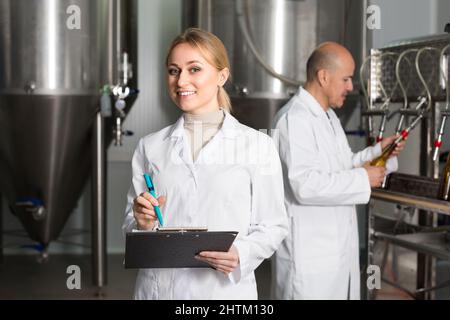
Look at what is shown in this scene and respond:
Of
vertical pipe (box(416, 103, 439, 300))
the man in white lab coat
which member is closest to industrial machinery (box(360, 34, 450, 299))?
vertical pipe (box(416, 103, 439, 300))

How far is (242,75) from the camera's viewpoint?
6.93 ft

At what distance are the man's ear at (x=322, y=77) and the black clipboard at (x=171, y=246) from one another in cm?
68

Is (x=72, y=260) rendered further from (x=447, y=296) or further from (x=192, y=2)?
(x=447, y=296)

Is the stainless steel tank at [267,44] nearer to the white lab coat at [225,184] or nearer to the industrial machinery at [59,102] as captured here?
the industrial machinery at [59,102]

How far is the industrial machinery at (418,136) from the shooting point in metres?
1.68

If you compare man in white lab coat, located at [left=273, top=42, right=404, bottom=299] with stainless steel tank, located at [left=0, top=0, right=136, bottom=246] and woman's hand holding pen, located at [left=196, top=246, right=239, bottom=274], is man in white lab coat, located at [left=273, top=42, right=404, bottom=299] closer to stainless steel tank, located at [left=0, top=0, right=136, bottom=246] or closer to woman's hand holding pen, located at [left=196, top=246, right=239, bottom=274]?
woman's hand holding pen, located at [left=196, top=246, right=239, bottom=274]

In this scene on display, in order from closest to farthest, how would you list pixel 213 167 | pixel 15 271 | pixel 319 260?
1. pixel 213 167
2. pixel 319 260
3. pixel 15 271

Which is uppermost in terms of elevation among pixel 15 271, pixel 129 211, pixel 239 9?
pixel 239 9

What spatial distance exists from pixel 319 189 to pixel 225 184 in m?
0.53

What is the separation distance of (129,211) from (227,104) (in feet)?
0.69

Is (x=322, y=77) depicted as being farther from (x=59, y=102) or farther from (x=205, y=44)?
(x=59, y=102)

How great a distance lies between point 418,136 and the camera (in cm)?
204

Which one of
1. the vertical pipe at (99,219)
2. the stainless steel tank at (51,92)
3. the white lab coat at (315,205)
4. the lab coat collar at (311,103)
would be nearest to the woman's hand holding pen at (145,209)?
the white lab coat at (315,205)

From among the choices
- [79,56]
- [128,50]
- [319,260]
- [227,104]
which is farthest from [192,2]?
[227,104]
